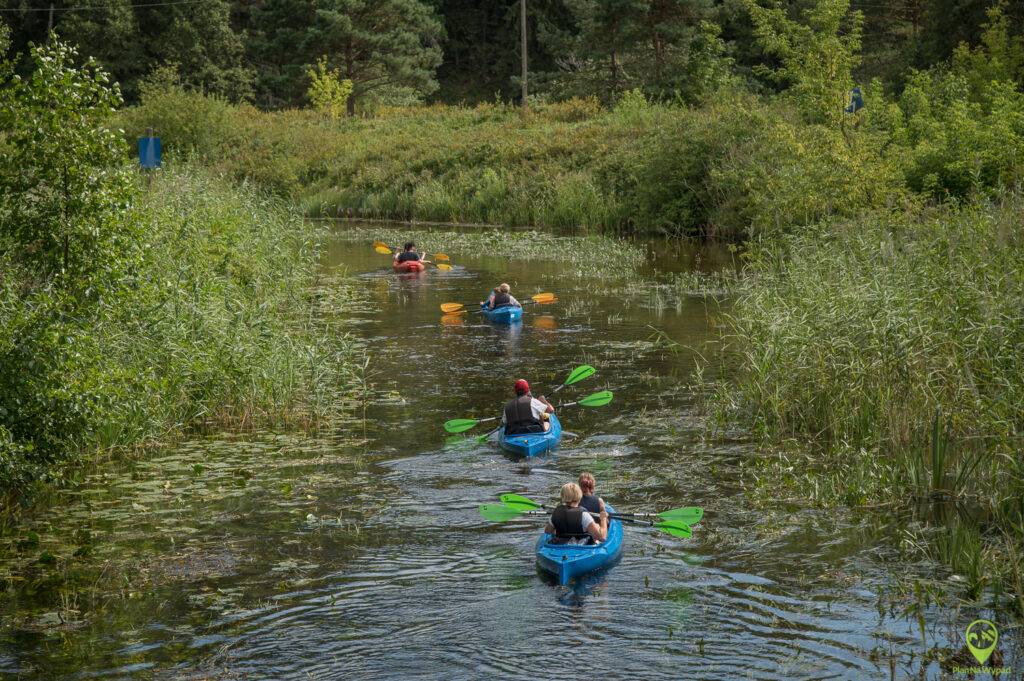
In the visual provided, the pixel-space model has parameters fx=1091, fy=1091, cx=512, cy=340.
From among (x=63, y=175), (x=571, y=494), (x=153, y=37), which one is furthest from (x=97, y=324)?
(x=153, y=37)

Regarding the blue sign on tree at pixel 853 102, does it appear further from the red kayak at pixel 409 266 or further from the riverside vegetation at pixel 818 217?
the red kayak at pixel 409 266

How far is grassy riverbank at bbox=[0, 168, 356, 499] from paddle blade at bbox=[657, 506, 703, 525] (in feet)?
17.7

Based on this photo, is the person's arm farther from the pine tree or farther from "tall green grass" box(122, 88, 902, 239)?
the pine tree

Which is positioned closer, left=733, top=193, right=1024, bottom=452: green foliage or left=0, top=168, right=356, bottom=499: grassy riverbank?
left=0, top=168, right=356, bottom=499: grassy riverbank

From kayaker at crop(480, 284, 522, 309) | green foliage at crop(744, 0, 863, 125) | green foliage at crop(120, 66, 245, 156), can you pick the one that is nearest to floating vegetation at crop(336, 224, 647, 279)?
kayaker at crop(480, 284, 522, 309)

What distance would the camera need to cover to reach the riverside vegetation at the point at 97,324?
32.9ft

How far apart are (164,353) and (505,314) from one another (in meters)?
8.70

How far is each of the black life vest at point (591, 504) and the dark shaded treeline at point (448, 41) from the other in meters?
37.4

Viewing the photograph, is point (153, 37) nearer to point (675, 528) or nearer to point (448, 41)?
point (448, 41)

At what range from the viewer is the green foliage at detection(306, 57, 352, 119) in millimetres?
61625

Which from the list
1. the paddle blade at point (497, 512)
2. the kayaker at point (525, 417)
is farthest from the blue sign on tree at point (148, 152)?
the paddle blade at point (497, 512)

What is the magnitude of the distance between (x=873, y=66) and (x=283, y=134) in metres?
29.5

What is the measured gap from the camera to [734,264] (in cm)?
2669

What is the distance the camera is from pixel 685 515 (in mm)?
9938
